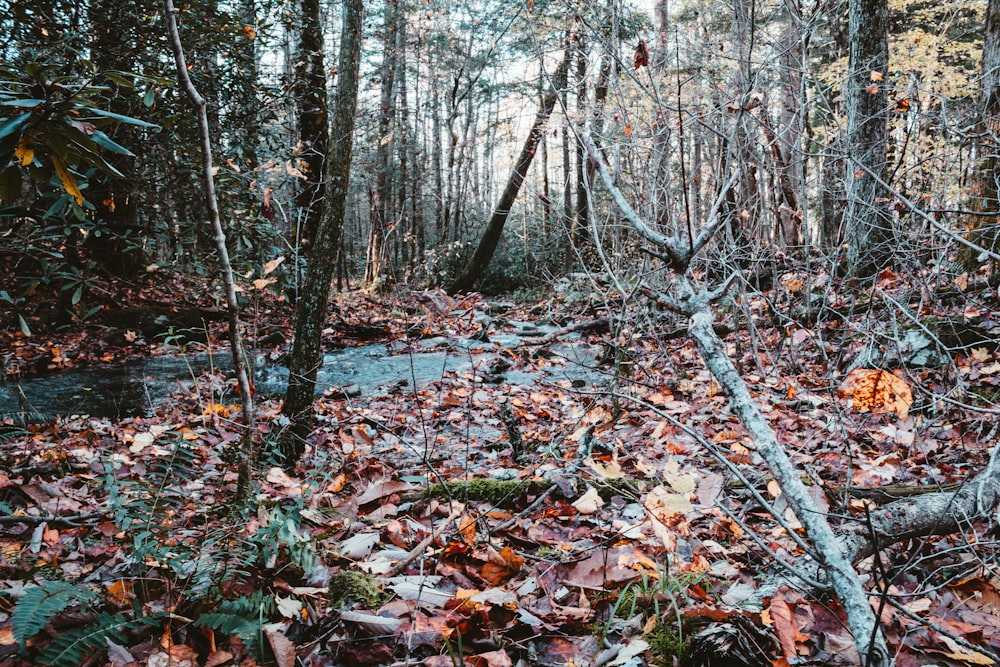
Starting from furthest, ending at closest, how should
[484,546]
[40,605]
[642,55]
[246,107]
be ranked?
1. [246,107]
2. [642,55]
3. [484,546]
4. [40,605]

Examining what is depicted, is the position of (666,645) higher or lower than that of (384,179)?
lower

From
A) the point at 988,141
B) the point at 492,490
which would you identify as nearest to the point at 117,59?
the point at 492,490

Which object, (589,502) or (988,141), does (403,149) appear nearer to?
(988,141)

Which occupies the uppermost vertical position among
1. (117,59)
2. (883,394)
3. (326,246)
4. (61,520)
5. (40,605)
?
(117,59)

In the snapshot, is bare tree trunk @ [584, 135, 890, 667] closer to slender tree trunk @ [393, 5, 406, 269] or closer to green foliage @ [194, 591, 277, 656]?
green foliage @ [194, 591, 277, 656]

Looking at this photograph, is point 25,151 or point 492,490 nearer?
point 25,151

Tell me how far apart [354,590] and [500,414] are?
2600 mm

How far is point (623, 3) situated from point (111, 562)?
3.95 metres

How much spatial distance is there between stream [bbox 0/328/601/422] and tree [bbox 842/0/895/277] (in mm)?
2834

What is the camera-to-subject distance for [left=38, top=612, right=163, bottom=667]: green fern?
1410 millimetres

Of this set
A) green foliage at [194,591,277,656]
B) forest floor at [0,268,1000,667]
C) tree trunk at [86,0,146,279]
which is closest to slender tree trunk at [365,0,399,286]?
tree trunk at [86,0,146,279]

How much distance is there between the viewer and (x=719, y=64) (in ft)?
14.8

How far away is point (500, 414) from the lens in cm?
445

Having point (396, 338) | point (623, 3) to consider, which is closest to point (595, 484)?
point (623, 3)
